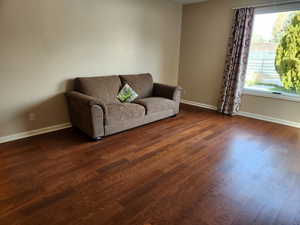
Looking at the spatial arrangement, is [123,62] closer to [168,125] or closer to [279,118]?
[168,125]

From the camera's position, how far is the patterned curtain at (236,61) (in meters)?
4.00

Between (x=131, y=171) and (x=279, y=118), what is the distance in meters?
3.39

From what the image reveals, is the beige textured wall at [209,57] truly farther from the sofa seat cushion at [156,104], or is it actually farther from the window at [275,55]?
the sofa seat cushion at [156,104]

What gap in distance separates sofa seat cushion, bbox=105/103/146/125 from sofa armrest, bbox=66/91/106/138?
0.40 feet

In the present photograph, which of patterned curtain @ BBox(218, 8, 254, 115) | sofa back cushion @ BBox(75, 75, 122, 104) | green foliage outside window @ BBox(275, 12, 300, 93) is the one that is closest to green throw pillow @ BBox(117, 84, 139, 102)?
sofa back cushion @ BBox(75, 75, 122, 104)

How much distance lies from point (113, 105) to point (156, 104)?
2.88ft

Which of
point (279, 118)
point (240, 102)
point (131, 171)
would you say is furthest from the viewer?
point (240, 102)

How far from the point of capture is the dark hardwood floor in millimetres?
1624

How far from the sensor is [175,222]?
1562 mm

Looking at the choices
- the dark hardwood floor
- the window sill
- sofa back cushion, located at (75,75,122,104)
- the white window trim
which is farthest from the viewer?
the window sill

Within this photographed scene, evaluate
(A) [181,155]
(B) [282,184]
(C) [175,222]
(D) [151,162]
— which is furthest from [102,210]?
(B) [282,184]

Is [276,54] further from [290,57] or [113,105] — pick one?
[113,105]

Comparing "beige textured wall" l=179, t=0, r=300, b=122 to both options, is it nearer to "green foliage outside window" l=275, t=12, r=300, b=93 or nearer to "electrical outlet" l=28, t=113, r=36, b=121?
"green foliage outside window" l=275, t=12, r=300, b=93

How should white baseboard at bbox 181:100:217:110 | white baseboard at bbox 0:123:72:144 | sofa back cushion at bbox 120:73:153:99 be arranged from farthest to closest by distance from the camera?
white baseboard at bbox 181:100:217:110 < sofa back cushion at bbox 120:73:153:99 < white baseboard at bbox 0:123:72:144
